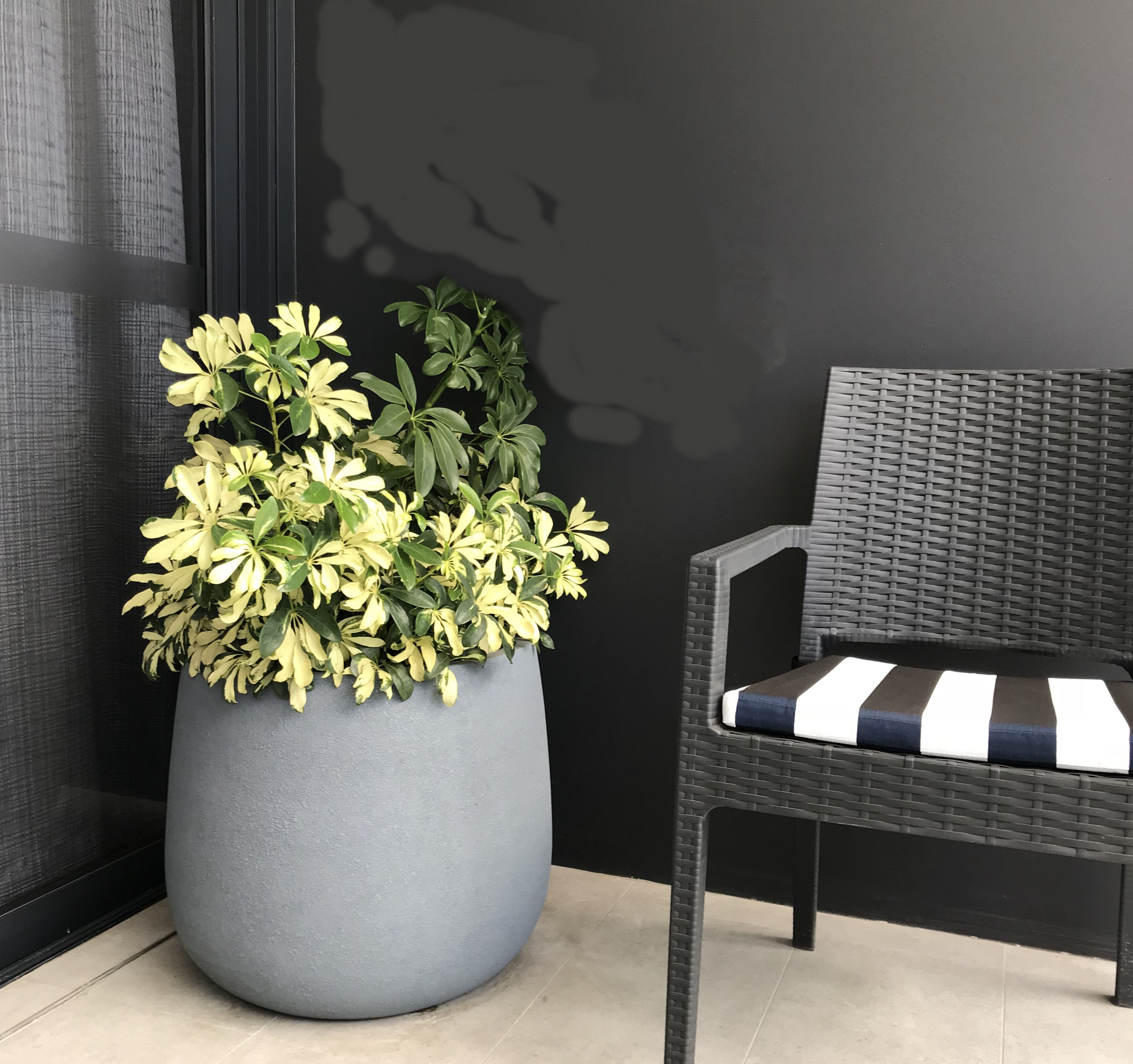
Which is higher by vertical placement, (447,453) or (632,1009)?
(447,453)

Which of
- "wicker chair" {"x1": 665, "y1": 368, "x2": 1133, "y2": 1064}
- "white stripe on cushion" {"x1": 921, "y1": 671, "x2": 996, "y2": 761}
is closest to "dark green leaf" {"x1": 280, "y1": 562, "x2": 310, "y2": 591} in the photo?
"wicker chair" {"x1": 665, "y1": 368, "x2": 1133, "y2": 1064}

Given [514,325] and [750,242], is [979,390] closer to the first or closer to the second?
[750,242]

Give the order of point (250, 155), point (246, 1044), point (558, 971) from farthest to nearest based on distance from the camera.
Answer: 1. point (250, 155)
2. point (558, 971)
3. point (246, 1044)

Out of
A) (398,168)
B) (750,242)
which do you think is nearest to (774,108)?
(750,242)

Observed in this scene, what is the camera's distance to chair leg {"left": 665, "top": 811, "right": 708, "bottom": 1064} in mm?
1238

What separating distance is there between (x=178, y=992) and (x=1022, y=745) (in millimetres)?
1232

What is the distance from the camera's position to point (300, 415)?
55.1 inches

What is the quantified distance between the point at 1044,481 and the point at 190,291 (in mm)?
1504

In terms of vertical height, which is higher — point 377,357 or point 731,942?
point 377,357

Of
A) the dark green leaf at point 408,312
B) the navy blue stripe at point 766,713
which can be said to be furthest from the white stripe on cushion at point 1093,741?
the dark green leaf at point 408,312

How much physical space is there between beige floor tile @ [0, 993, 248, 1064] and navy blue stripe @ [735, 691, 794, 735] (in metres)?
0.83

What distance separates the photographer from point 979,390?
1628 millimetres

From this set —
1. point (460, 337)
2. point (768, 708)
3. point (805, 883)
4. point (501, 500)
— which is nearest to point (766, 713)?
point (768, 708)

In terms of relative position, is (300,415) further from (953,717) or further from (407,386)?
(953,717)
